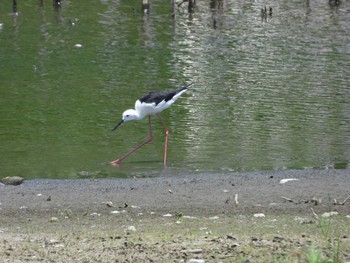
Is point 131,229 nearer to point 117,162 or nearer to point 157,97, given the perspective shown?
point 117,162

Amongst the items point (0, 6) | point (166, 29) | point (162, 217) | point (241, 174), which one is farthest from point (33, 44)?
point (162, 217)

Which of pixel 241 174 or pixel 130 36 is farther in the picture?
pixel 130 36

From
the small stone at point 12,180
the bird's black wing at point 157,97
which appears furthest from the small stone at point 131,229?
the bird's black wing at point 157,97

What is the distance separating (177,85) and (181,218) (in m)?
9.15

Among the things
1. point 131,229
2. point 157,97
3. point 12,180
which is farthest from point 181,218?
point 157,97

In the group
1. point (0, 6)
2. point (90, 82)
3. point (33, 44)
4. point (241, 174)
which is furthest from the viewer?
point (0, 6)

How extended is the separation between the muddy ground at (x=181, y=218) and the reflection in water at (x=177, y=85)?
43.6 inches

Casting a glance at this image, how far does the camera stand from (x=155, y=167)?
12273mm

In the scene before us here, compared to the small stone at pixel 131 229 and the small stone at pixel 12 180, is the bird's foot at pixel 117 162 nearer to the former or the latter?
the small stone at pixel 12 180

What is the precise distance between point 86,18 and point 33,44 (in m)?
5.37

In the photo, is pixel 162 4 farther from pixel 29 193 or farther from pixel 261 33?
pixel 29 193

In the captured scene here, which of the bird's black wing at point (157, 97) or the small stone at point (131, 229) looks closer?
the small stone at point (131, 229)

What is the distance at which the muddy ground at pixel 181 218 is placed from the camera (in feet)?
24.3

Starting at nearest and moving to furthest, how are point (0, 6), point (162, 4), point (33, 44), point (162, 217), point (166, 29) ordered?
point (162, 217), point (33, 44), point (166, 29), point (0, 6), point (162, 4)
